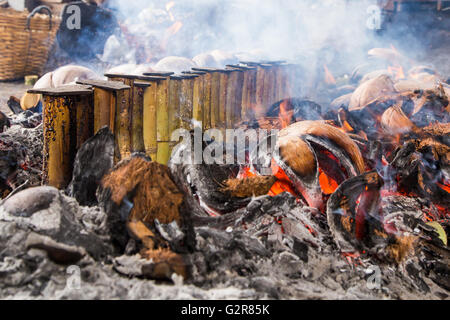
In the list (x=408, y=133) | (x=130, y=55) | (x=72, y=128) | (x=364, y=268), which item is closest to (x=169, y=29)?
(x=130, y=55)

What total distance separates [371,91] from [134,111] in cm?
524

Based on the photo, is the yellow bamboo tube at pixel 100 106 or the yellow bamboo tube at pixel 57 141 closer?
the yellow bamboo tube at pixel 57 141

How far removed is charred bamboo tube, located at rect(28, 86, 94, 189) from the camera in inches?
155

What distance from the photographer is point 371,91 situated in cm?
804

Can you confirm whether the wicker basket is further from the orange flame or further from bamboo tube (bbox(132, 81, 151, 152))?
bamboo tube (bbox(132, 81, 151, 152))

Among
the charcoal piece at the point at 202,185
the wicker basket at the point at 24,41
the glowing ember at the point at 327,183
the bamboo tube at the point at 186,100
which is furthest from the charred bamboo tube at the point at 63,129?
the wicker basket at the point at 24,41

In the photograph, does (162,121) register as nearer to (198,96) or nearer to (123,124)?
(123,124)

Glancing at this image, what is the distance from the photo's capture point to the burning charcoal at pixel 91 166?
379 centimetres

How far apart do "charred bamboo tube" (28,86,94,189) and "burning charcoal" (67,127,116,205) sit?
26cm

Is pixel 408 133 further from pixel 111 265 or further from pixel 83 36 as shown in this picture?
pixel 83 36

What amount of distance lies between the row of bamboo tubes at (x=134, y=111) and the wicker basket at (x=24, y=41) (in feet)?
25.8

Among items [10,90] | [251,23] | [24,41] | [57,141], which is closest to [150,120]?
[57,141]

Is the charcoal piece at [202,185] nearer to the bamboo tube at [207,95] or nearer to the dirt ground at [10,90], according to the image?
the bamboo tube at [207,95]

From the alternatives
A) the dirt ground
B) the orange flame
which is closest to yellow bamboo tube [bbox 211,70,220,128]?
the dirt ground
